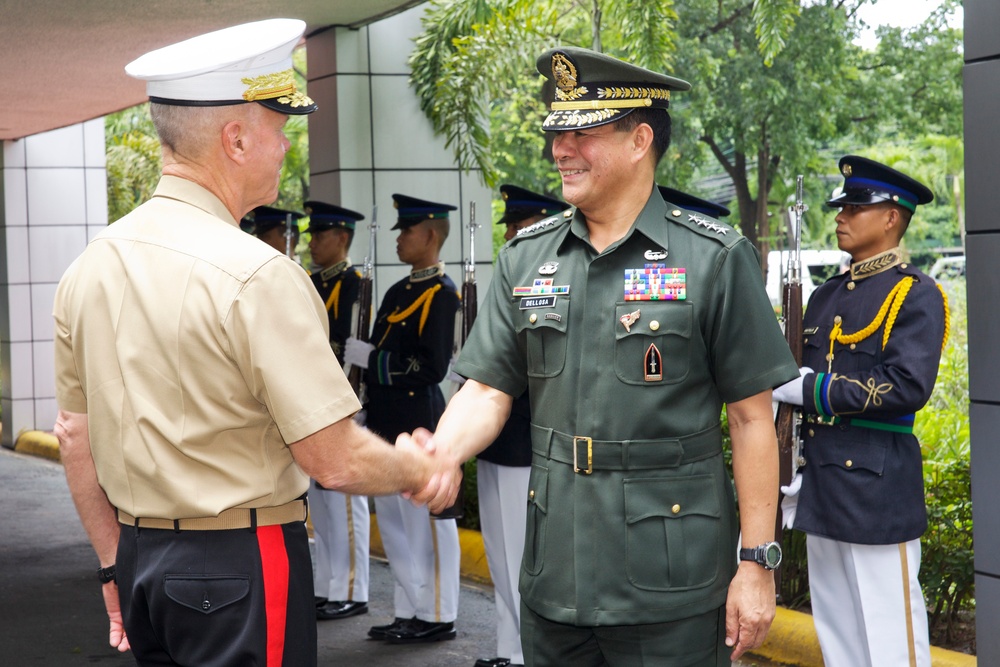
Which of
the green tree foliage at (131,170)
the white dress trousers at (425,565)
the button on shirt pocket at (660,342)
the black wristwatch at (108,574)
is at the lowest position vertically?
the white dress trousers at (425,565)

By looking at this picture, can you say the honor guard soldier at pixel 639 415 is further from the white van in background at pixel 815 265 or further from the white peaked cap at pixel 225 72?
the white van in background at pixel 815 265

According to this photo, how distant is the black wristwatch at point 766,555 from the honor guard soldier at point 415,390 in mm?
3401

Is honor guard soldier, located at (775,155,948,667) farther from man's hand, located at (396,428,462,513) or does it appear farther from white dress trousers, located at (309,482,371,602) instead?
white dress trousers, located at (309,482,371,602)

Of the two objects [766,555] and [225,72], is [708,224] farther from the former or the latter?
[225,72]

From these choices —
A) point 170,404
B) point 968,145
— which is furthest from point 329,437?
point 968,145

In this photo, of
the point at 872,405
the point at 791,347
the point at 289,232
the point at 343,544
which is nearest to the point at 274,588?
the point at 872,405

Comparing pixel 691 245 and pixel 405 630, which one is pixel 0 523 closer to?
pixel 405 630

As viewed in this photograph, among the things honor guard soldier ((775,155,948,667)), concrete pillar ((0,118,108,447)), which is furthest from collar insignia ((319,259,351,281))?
concrete pillar ((0,118,108,447))

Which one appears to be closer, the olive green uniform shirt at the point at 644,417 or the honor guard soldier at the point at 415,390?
the olive green uniform shirt at the point at 644,417

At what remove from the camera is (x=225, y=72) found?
2607 mm

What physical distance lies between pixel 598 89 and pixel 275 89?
0.81m

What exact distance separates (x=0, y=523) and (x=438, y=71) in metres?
5.01

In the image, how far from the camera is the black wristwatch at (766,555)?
2.76m

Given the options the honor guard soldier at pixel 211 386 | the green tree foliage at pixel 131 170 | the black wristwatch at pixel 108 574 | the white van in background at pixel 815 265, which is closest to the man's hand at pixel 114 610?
the black wristwatch at pixel 108 574
